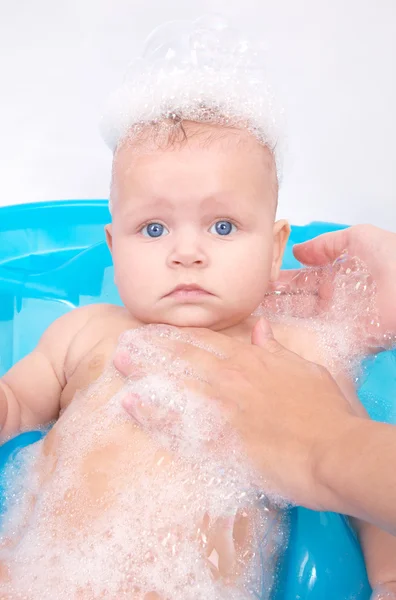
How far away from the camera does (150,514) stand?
37.2 inches

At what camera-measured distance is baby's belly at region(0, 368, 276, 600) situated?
0.91m

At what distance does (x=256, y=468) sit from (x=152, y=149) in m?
0.50

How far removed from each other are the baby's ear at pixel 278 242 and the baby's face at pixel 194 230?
0.08 meters

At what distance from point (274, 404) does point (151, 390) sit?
192mm

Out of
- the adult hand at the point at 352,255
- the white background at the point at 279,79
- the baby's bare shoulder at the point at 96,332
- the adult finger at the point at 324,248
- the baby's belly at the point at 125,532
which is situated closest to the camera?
the baby's belly at the point at 125,532

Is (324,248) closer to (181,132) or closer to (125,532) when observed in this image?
(181,132)

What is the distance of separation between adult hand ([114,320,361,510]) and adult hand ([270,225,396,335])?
12.2 inches

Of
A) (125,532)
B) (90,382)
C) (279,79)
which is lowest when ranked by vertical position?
(125,532)

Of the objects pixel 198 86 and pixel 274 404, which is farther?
pixel 198 86

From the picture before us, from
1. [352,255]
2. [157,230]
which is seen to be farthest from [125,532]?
[352,255]

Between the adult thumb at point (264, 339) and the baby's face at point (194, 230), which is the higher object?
the baby's face at point (194, 230)

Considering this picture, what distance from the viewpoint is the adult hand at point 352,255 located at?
4.18ft

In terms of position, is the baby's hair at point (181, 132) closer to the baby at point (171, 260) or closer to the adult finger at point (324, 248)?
the baby at point (171, 260)

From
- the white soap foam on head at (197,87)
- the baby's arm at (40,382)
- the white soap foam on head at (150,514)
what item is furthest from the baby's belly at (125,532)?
the white soap foam on head at (197,87)
